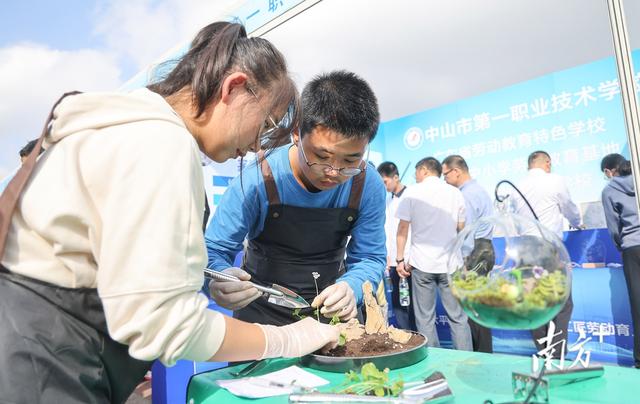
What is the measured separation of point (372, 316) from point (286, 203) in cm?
65

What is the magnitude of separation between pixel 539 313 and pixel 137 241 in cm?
74

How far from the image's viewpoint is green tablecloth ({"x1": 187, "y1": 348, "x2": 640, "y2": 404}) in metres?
0.95

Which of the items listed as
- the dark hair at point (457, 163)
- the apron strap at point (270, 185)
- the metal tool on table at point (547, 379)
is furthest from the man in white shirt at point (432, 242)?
the metal tool on table at point (547, 379)

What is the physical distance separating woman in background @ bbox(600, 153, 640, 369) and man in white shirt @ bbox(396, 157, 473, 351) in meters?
1.33

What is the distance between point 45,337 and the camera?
34.7 inches

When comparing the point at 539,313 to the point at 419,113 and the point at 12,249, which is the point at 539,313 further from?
the point at 419,113

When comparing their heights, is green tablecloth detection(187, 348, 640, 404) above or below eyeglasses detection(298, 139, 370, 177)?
below

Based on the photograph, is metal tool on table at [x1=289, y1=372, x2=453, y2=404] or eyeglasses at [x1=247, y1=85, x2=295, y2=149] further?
eyeglasses at [x1=247, y1=85, x2=295, y2=149]

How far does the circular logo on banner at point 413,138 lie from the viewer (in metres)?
5.87

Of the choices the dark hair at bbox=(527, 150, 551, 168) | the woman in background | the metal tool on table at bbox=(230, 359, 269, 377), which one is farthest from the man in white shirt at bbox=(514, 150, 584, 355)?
the metal tool on table at bbox=(230, 359, 269, 377)

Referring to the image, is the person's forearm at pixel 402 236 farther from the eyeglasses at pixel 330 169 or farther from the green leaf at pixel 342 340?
the green leaf at pixel 342 340

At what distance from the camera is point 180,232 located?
819 mm

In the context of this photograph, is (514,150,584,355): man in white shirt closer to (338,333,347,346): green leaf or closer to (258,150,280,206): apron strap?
(258,150,280,206): apron strap

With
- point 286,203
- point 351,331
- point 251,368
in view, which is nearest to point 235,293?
point 251,368
